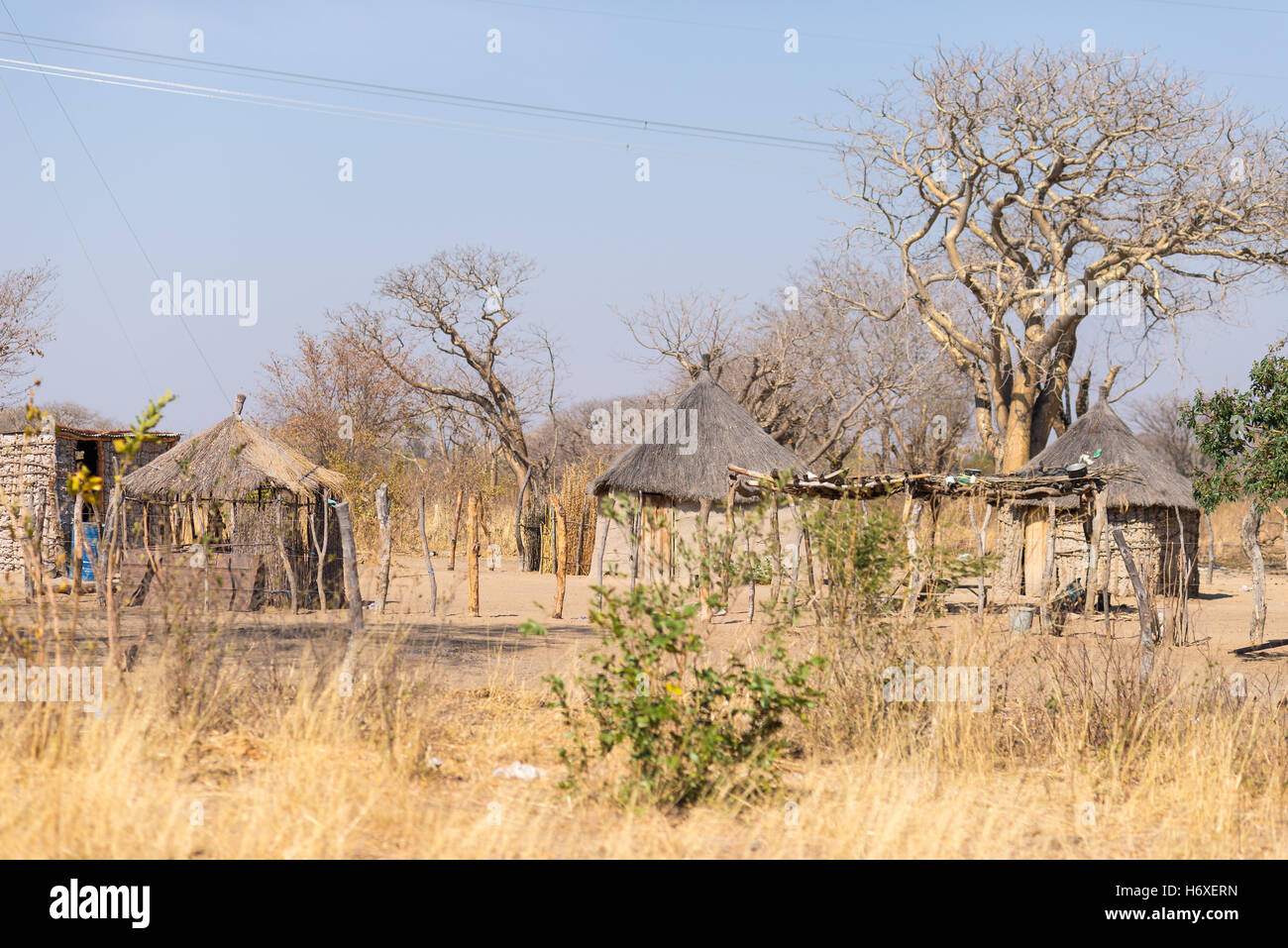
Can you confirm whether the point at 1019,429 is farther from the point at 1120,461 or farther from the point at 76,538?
the point at 76,538

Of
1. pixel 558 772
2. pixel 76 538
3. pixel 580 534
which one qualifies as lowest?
pixel 558 772

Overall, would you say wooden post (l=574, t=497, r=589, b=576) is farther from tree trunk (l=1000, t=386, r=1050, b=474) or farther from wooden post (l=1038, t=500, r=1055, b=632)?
wooden post (l=1038, t=500, r=1055, b=632)

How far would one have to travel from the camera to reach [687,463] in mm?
17906

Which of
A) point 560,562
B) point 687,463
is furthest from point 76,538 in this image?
point 687,463

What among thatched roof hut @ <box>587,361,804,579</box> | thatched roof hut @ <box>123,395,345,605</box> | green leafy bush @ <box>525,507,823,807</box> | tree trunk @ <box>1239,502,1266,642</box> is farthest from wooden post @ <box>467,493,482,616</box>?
→ green leafy bush @ <box>525,507,823,807</box>

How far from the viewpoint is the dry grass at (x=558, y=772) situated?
404cm

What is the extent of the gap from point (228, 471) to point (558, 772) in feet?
30.3

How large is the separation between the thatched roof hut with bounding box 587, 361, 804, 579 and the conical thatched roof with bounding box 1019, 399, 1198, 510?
4.27 metres

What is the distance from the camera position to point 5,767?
4.32 metres

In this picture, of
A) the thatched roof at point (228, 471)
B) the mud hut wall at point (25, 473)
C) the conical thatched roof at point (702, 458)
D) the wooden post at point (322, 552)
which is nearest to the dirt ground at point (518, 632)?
the wooden post at point (322, 552)

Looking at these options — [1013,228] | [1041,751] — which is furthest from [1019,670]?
[1013,228]

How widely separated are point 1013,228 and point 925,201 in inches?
218
